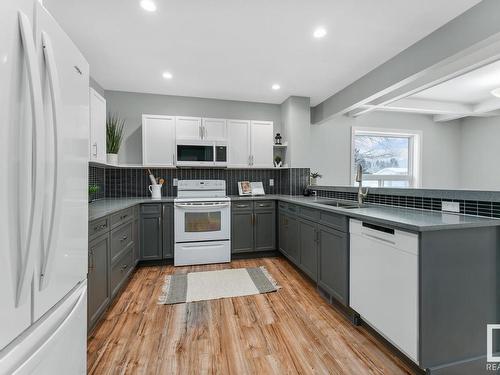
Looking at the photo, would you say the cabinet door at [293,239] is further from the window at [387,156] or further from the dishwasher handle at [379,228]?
the window at [387,156]

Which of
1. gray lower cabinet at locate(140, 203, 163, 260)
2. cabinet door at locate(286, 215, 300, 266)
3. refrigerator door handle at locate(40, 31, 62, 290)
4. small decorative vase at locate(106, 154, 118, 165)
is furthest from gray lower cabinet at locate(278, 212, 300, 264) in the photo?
refrigerator door handle at locate(40, 31, 62, 290)

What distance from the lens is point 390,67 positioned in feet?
9.14

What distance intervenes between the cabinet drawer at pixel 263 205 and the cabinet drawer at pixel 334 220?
4.28 feet

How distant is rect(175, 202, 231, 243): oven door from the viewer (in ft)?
10.8

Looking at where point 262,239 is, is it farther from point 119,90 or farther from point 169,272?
point 119,90

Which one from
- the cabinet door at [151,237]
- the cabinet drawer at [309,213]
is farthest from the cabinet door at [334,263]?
the cabinet door at [151,237]

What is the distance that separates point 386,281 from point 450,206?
2.65 feet

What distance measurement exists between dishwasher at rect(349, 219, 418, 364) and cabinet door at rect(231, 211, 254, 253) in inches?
71.0

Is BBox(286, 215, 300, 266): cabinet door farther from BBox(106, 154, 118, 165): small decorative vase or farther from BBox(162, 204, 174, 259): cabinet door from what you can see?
BBox(106, 154, 118, 165): small decorative vase

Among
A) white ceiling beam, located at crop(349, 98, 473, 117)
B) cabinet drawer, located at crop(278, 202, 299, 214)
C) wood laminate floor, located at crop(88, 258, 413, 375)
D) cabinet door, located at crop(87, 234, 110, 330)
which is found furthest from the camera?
white ceiling beam, located at crop(349, 98, 473, 117)

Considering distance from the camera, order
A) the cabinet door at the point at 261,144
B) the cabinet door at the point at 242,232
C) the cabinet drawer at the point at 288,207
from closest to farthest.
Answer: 1. the cabinet drawer at the point at 288,207
2. the cabinet door at the point at 242,232
3. the cabinet door at the point at 261,144

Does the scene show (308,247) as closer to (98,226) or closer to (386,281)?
(386,281)

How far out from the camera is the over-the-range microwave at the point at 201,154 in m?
3.58

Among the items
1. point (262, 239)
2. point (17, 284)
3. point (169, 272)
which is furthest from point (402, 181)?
point (17, 284)
